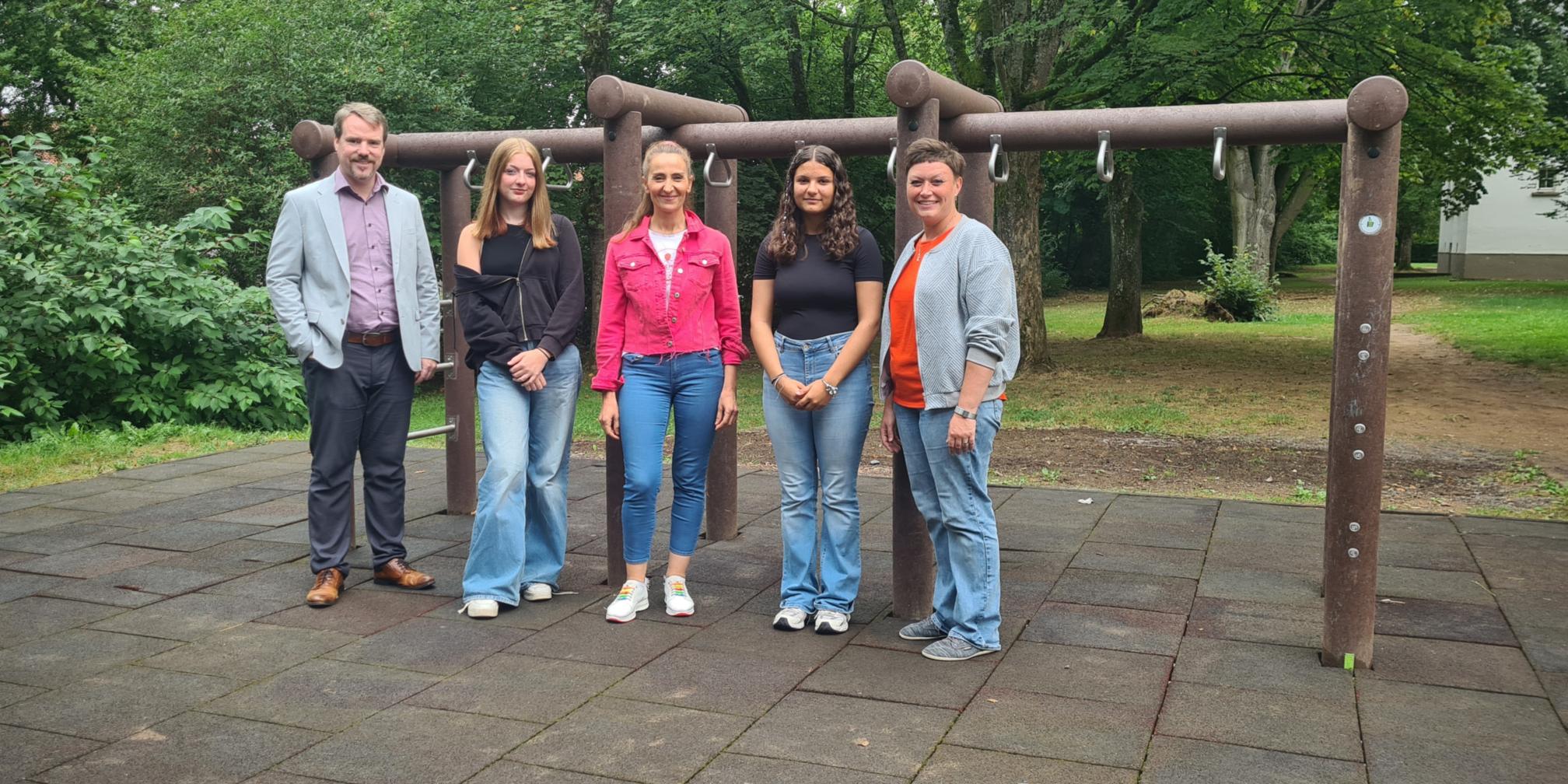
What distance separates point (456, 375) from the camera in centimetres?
685

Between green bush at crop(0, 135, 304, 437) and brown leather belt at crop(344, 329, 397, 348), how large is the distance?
5492 millimetres

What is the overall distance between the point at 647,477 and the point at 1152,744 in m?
2.12

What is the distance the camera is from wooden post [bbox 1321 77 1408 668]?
168 inches

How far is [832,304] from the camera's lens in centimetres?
473

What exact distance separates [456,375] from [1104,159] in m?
3.63

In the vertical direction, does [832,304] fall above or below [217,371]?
above

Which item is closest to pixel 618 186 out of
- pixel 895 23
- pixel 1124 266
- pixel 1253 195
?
pixel 895 23

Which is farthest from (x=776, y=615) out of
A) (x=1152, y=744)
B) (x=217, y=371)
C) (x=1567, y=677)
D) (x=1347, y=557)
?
(x=217, y=371)

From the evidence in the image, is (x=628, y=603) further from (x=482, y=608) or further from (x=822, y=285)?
(x=822, y=285)

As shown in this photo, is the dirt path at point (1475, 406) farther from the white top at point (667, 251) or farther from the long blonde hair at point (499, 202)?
the long blonde hair at point (499, 202)

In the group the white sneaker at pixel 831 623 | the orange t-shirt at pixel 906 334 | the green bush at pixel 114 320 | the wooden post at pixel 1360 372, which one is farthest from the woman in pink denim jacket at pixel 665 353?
the green bush at pixel 114 320

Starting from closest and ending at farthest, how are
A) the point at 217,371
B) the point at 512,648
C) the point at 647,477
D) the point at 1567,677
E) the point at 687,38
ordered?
the point at 1567,677, the point at 512,648, the point at 647,477, the point at 217,371, the point at 687,38

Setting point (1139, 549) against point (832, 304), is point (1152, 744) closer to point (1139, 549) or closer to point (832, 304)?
point (832, 304)

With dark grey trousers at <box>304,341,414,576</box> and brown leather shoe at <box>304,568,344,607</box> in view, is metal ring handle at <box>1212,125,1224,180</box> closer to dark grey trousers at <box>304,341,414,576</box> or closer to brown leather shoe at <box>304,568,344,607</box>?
dark grey trousers at <box>304,341,414,576</box>
